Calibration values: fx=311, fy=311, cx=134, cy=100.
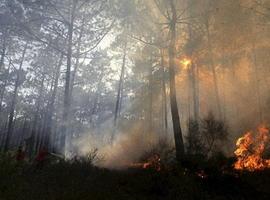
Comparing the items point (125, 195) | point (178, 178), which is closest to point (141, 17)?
point (178, 178)

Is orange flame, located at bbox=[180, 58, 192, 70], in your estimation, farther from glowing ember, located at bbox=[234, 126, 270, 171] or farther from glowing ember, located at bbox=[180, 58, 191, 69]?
glowing ember, located at bbox=[234, 126, 270, 171]

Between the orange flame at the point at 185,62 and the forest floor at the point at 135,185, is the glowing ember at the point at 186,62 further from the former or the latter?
the forest floor at the point at 135,185

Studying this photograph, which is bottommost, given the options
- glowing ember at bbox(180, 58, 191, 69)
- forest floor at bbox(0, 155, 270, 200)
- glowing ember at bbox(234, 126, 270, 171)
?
forest floor at bbox(0, 155, 270, 200)

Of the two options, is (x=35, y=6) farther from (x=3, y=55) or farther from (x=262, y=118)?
(x=262, y=118)

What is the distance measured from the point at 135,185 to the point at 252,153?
6.62 metres

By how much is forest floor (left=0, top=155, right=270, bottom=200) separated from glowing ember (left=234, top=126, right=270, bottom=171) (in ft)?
3.43

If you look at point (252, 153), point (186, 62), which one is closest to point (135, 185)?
point (252, 153)

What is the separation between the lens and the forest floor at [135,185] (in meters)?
8.05

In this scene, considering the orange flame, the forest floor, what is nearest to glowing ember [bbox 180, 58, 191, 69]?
the orange flame

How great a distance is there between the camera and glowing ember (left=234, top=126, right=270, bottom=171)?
491 inches

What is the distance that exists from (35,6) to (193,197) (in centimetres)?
1421

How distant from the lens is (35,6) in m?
17.8

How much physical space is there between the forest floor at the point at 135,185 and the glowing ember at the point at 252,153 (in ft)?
3.43

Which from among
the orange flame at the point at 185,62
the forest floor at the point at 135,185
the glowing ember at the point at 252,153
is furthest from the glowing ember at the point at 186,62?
the forest floor at the point at 135,185
